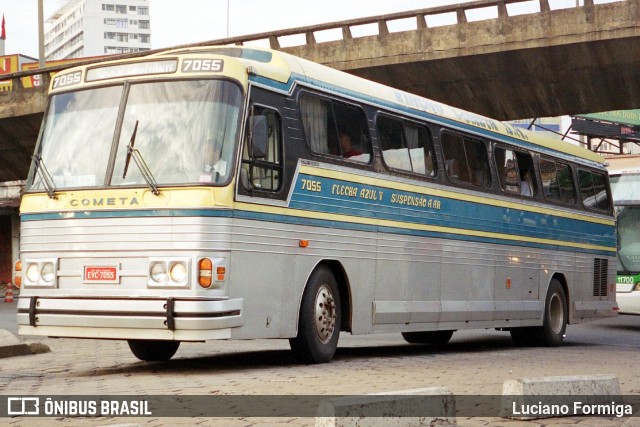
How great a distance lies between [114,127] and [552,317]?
10242 mm

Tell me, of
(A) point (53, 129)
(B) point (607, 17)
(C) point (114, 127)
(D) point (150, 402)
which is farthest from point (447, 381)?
(B) point (607, 17)

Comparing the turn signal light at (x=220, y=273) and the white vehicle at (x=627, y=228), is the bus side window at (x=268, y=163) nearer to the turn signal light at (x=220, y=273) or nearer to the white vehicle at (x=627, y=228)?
the turn signal light at (x=220, y=273)

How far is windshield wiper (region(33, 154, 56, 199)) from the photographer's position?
11.6 meters

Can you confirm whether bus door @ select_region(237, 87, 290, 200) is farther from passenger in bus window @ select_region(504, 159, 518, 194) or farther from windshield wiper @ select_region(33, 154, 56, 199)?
passenger in bus window @ select_region(504, 159, 518, 194)

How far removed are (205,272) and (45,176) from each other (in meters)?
2.26

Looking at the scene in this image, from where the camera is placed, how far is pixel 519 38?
2653 centimetres

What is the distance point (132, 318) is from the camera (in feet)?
35.6

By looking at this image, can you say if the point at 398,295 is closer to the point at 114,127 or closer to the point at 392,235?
the point at 392,235

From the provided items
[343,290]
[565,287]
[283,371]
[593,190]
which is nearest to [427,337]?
[565,287]

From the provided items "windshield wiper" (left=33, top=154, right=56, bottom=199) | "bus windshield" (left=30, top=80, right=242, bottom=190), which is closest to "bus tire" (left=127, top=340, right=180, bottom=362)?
"windshield wiper" (left=33, top=154, right=56, bottom=199)

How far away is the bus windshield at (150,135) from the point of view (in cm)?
1105

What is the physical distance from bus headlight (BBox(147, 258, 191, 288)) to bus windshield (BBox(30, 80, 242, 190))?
2.59ft

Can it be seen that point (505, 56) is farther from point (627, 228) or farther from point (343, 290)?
point (343, 290)

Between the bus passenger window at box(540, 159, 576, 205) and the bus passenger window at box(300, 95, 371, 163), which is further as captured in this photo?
the bus passenger window at box(540, 159, 576, 205)
